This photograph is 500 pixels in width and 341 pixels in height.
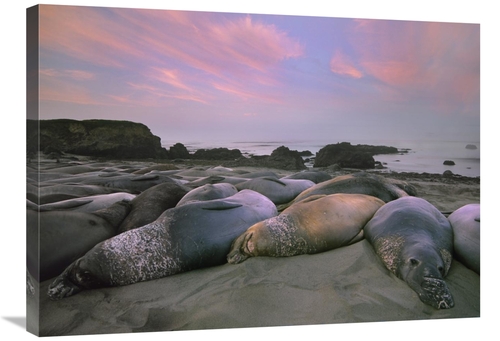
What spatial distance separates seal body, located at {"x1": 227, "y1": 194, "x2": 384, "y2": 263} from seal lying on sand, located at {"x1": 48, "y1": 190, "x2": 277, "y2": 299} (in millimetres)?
154

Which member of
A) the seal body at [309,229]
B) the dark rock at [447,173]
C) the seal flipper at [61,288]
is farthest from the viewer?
the dark rock at [447,173]

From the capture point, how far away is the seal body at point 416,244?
5281 millimetres

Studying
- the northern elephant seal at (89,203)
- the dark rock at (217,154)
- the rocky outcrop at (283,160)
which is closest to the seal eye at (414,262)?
the rocky outcrop at (283,160)

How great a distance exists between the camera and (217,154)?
235 inches

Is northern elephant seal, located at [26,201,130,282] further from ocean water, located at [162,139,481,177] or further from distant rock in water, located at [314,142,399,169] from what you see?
distant rock in water, located at [314,142,399,169]

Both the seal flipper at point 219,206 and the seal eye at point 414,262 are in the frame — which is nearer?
the seal eye at point 414,262

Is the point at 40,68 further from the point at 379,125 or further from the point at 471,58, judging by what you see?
the point at 471,58

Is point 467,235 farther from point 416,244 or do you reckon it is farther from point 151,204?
point 151,204

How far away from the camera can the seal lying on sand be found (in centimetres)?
505

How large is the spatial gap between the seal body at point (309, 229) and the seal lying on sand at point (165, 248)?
0.50 ft

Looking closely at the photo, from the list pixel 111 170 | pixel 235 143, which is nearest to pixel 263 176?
pixel 235 143

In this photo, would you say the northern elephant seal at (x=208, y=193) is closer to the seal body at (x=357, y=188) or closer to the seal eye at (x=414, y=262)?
the seal body at (x=357, y=188)

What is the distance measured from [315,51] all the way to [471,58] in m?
1.87

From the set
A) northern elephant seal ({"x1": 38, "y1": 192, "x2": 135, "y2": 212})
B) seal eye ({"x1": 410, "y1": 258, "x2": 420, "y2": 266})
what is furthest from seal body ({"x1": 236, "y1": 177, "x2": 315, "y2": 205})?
seal eye ({"x1": 410, "y1": 258, "x2": 420, "y2": 266})
